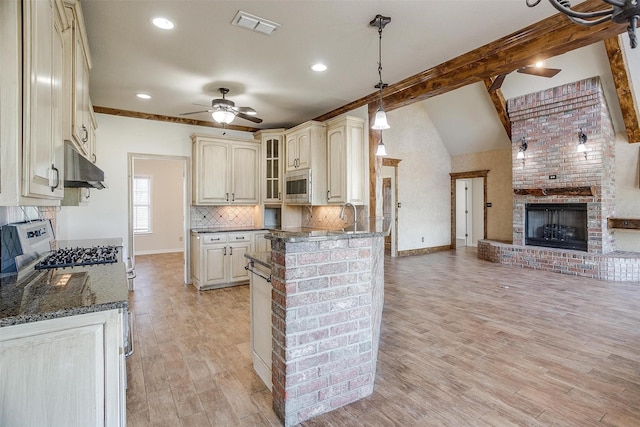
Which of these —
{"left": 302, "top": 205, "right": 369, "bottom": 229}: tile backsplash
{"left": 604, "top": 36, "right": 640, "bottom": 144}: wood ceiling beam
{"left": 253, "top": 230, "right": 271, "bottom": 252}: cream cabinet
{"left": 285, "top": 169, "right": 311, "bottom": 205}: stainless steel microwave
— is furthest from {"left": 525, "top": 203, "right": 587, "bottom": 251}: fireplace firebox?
{"left": 253, "top": 230, "right": 271, "bottom": 252}: cream cabinet

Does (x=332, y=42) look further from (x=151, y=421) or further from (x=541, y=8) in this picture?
(x=151, y=421)

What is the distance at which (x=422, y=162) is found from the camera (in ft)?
27.8

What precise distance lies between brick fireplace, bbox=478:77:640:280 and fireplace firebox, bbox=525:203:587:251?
0.03 m

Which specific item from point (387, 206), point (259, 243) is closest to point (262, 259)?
point (259, 243)

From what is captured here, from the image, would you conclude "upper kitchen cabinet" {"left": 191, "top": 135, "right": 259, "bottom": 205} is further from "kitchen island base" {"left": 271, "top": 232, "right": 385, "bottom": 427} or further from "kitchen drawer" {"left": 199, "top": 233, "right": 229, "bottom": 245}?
"kitchen island base" {"left": 271, "top": 232, "right": 385, "bottom": 427}

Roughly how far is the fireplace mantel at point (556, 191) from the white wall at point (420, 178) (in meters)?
2.15

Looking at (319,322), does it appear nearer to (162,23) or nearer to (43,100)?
(43,100)

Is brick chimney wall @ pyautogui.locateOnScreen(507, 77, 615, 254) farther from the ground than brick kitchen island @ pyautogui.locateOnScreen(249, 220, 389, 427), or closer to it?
farther from the ground

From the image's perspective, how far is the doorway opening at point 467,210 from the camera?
29.9 ft

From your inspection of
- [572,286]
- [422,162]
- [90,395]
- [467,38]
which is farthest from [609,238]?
[90,395]

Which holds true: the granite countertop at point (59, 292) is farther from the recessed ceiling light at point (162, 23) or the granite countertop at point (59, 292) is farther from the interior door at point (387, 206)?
the interior door at point (387, 206)

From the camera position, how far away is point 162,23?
8.93 feet

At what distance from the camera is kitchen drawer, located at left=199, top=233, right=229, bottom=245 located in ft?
16.4

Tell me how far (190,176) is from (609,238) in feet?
24.9
